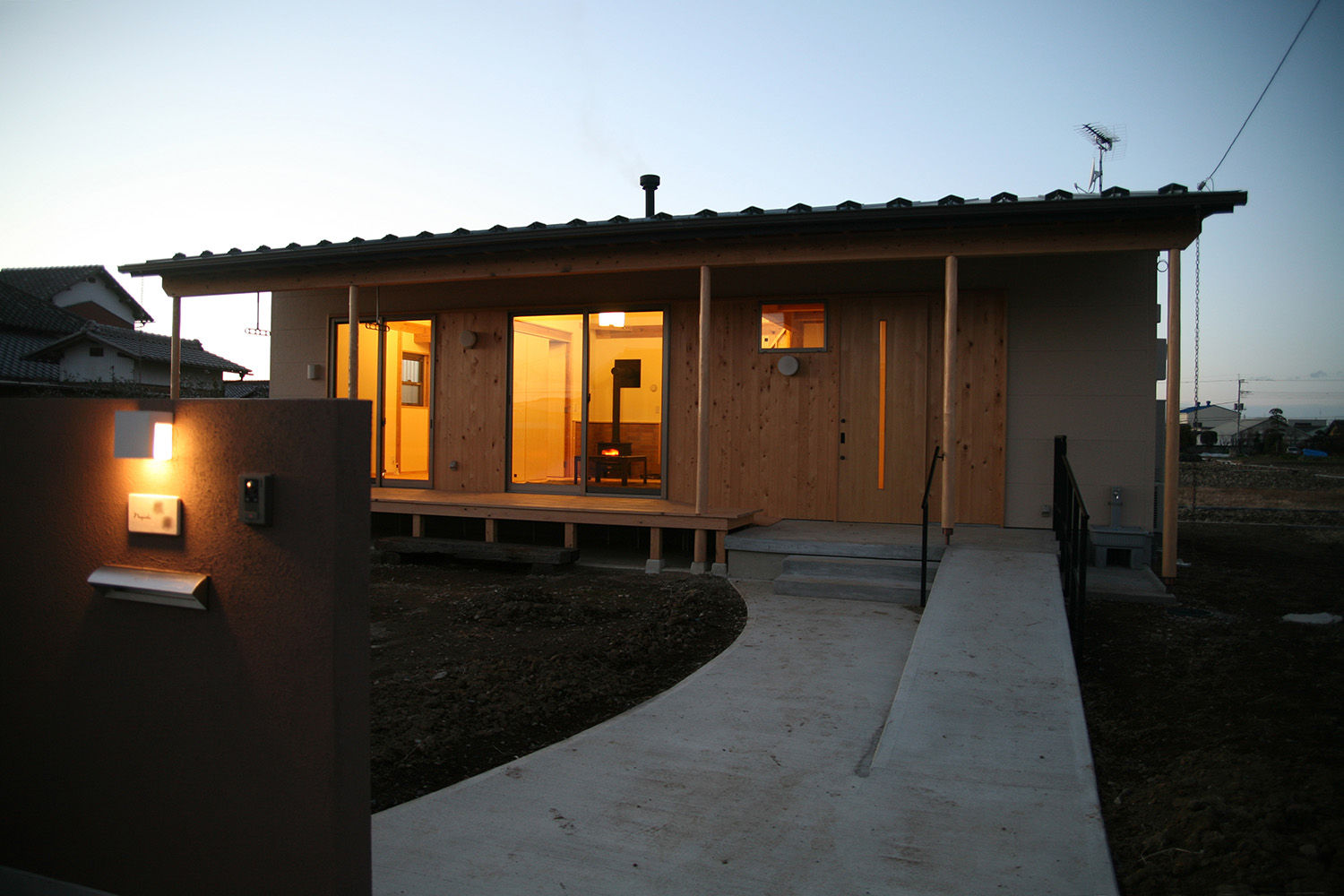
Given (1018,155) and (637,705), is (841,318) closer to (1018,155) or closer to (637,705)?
(637,705)

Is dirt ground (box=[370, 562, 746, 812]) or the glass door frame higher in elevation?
the glass door frame

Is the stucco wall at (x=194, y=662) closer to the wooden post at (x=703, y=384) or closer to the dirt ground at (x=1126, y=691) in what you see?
the dirt ground at (x=1126, y=691)

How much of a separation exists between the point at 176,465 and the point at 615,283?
6666 mm

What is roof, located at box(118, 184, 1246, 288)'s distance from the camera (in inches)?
218

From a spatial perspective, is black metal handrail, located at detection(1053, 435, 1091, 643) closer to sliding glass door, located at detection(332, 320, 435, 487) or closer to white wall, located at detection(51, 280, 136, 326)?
sliding glass door, located at detection(332, 320, 435, 487)

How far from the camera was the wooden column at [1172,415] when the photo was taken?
5508 mm

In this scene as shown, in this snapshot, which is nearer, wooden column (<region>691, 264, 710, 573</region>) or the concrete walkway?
the concrete walkway

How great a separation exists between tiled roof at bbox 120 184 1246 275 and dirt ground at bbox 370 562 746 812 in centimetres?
302

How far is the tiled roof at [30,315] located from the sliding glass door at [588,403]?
31.1m

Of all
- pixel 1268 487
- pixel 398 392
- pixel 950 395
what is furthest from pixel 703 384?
pixel 1268 487

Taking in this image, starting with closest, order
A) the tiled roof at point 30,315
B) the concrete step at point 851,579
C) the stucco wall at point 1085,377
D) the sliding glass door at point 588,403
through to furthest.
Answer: the concrete step at point 851,579, the stucco wall at point 1085,377, the sliding glass door at point 588,403, the tiled roof at point 30,315

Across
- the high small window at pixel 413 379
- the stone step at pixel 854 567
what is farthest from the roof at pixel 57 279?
the stone step at pixel 854 567

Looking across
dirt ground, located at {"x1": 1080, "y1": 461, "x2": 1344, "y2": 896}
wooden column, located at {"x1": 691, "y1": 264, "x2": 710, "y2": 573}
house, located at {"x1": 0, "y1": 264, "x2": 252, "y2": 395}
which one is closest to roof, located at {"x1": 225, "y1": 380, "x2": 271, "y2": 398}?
house, located at {"x1": 0, "y1": 264, "x2": 252, "y2": 395}

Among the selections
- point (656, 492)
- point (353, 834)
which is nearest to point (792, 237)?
point (656, 492)
